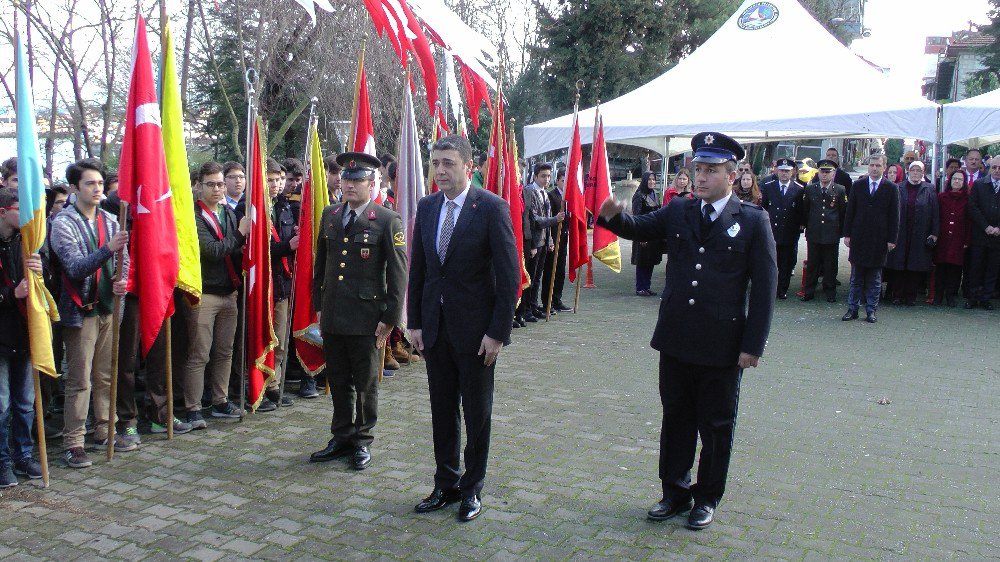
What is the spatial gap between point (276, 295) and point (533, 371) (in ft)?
8.06

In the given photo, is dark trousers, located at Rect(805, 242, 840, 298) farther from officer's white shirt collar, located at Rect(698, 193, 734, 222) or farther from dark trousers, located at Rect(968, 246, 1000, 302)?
officer's white shirt collar, located at Rect(698, 193, 734, 222)

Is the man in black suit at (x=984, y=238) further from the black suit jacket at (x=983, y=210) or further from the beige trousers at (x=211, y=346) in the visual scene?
the beige trousers at (x=211, y=346)

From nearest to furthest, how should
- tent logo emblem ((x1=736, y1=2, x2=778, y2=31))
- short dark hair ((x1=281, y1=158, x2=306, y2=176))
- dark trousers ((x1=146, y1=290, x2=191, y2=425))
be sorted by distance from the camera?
dark trousers ((x1=146, y1=290, x2=191, y2=425))
short dark hair ((x1=281, y1=158, x2=306, y2=176))
tent logo emblem ((x1=736, y1=2, x2=778, y2=31))

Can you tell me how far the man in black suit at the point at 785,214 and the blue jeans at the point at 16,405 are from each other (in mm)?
10213

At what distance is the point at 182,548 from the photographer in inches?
161

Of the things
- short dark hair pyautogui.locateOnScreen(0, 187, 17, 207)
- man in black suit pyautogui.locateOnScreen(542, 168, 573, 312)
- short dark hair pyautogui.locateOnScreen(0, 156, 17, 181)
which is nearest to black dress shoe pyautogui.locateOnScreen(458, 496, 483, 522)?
short dark hair pyautogui.locateOnScreen(0, 187, 17, 207)

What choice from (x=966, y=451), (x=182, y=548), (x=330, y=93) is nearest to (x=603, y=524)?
(x=182, y=548)

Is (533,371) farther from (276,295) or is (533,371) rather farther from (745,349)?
(745,349)

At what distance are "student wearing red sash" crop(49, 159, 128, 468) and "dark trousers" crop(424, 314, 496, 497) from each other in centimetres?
205

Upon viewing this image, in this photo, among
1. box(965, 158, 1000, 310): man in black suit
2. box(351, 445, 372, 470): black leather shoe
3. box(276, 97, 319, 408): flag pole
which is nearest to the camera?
box(351, 445, 372, 470): black leather shoe

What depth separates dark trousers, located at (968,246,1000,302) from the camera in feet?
38.6

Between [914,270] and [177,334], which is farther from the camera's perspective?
[914,270]

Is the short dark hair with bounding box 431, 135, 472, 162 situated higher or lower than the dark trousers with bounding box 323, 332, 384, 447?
higher

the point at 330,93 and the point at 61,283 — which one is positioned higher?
the point at 330,93
